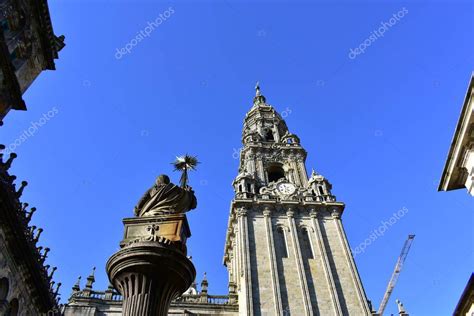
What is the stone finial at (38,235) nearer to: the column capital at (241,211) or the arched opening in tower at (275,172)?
the column capital at (241,211)

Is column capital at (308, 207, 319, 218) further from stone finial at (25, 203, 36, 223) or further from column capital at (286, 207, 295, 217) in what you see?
stone finial at (25, 203, 36, 223)

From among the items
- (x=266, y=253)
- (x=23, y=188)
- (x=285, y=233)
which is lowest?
(x=23, y=188)

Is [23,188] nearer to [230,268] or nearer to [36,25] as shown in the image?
[36,25]

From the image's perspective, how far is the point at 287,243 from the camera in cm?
3141

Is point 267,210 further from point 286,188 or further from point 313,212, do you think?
point 286,188

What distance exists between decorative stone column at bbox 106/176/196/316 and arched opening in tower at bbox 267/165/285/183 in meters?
33.8

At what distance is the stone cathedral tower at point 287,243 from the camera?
27.2 m

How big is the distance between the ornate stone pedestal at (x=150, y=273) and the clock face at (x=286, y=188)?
2969cm

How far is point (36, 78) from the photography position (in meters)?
20.7

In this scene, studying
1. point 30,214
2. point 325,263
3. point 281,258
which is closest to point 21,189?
point 30,214

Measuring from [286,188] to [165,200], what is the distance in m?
29.4

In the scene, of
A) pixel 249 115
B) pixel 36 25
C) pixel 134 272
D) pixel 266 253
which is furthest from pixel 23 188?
pixel 249 115

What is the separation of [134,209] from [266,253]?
22.8 m

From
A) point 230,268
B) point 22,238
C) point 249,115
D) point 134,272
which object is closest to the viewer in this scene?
point 134,272
